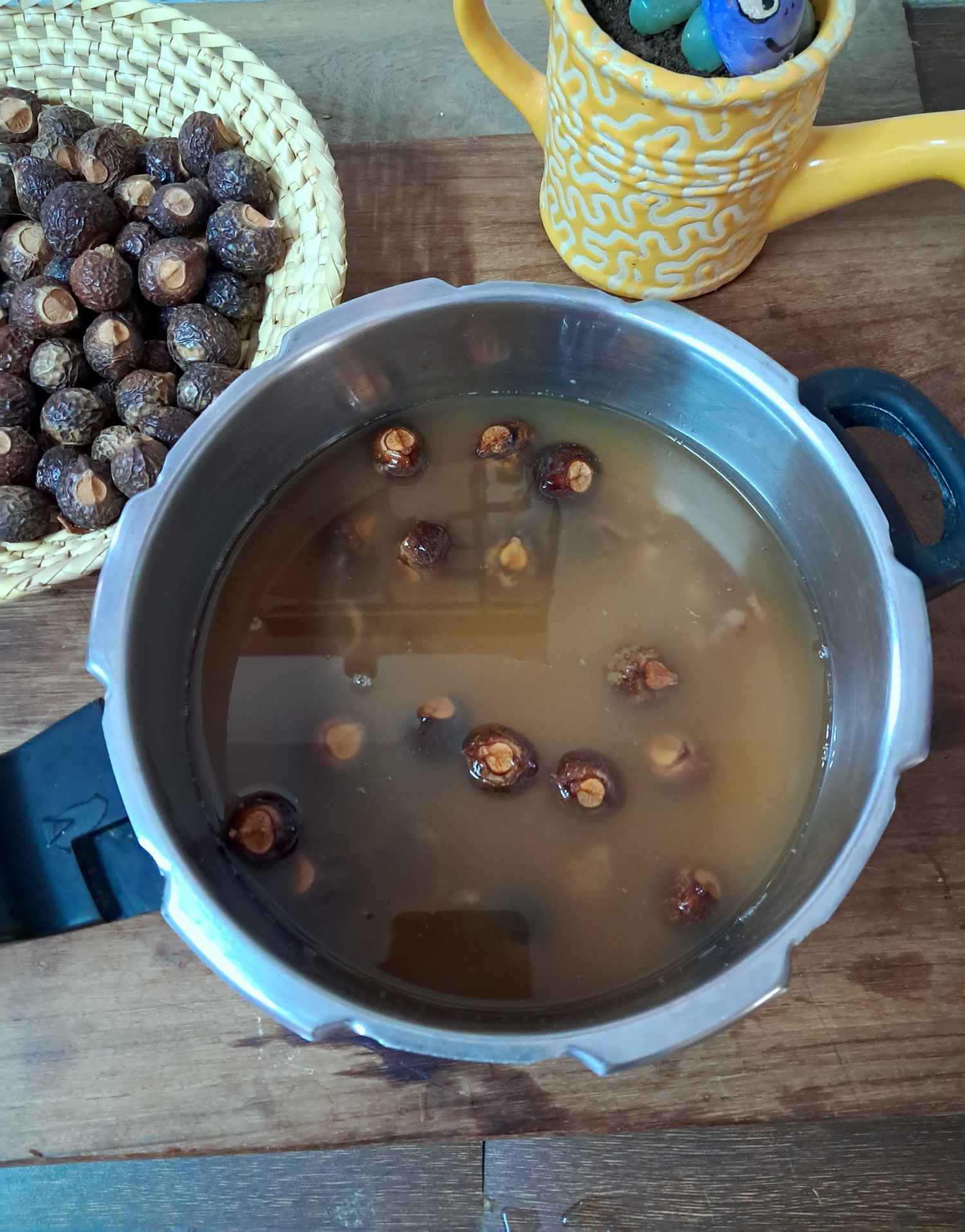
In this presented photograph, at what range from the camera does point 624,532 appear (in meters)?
0.66

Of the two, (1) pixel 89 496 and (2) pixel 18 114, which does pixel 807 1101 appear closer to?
(1) pixel 89 496

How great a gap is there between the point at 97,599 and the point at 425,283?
0.27 m

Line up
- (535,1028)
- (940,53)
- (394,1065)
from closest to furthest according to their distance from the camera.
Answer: (535,1028), (394,1065), (940,53)

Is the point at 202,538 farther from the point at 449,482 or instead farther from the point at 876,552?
the point at 876,552

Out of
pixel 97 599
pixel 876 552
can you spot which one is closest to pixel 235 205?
pixel 97 599

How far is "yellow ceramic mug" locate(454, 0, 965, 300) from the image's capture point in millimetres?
540

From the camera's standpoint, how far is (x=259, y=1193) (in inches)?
31.0

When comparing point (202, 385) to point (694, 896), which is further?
point (202, 385)

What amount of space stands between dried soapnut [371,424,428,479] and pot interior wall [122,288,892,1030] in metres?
0.02

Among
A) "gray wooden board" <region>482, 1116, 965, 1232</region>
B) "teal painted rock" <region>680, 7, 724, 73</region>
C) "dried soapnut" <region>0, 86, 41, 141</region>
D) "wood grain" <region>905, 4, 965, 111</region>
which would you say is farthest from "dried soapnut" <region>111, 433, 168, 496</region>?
"wood grain" <region>905, 4, 965, 111</region>

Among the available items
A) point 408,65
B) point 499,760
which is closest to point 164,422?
point 499,760

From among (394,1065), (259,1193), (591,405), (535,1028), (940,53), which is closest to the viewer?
(535,1028)

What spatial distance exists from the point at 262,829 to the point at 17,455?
37 centimetres

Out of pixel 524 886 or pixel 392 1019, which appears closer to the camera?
pixel 392 1019
